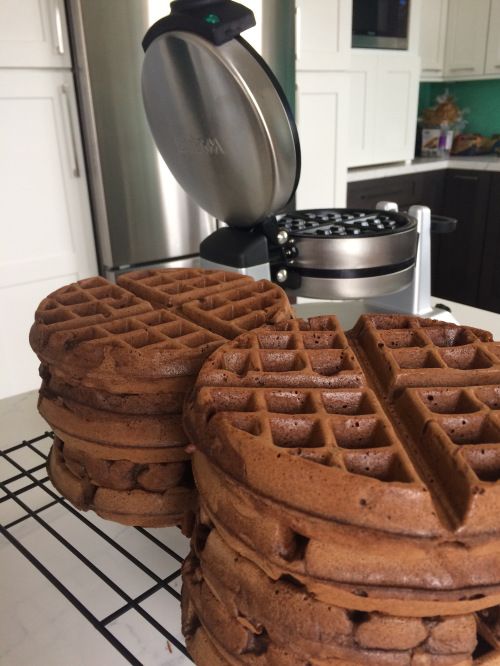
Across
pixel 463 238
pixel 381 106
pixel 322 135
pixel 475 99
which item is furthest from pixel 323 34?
pixel 475 99

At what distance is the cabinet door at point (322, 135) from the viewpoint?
271cm

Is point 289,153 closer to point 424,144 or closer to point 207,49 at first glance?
point 207,49

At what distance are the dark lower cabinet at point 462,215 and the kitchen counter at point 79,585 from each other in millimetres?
2813

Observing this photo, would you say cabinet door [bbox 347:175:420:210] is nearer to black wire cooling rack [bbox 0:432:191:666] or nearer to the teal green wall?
the teal green wall

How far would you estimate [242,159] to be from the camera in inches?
39.7

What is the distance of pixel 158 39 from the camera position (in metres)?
1.02

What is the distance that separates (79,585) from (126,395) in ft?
0.74

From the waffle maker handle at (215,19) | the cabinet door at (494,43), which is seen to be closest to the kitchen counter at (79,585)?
the waffle maker handle at (215,19)

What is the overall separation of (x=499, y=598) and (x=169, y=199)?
211 cm

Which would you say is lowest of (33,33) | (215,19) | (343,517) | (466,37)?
(343,517)

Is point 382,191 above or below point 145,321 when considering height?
below

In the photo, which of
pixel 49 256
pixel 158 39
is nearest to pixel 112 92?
pixel 49 256

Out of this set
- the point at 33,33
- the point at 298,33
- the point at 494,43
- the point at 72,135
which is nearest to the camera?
the point at 33,33

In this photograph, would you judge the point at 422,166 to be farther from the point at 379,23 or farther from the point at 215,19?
the point at 215,19
